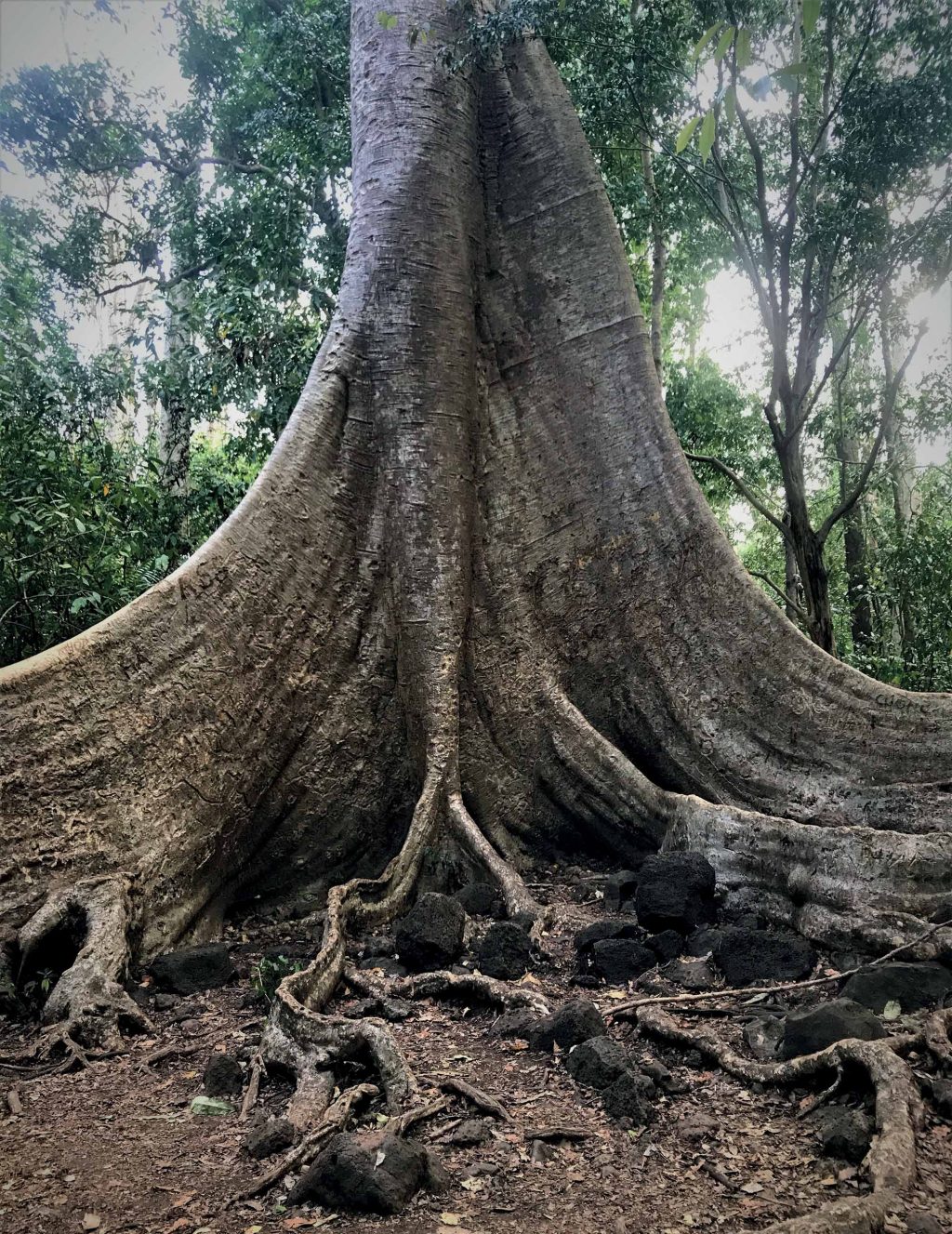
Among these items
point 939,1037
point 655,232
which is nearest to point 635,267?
point 655,232

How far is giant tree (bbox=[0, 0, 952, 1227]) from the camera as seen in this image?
13.3 feet

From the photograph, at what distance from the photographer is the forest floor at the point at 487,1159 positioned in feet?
6.80

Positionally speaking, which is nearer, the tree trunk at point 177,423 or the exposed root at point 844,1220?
the exposed root at point 844,1220

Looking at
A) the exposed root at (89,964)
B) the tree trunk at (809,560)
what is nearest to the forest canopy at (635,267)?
the tree trunk at (809,560)

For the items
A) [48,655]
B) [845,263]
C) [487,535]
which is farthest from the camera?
[845,263]

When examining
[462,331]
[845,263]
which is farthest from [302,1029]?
[845,263]

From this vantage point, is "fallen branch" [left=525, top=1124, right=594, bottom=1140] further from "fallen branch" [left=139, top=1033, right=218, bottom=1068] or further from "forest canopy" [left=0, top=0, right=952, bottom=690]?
"forest canopy" [left=0, top=0, right=952, bottom=690]

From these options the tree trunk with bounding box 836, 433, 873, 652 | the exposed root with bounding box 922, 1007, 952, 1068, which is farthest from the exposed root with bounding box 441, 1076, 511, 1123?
the tree trunk with bounding box 836, 433, 873, 652

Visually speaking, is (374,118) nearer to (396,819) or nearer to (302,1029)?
(396,819)

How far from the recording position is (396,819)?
5.17 meters

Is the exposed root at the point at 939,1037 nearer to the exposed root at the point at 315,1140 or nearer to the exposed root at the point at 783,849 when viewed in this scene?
the exposed root at the point at 783,849

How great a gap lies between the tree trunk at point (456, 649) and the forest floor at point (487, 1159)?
0.89 metres

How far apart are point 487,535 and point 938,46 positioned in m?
A: 6.08

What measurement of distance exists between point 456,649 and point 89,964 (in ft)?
8.04
